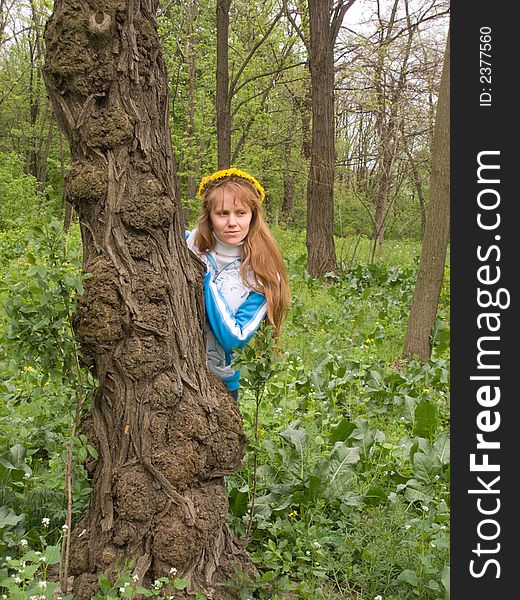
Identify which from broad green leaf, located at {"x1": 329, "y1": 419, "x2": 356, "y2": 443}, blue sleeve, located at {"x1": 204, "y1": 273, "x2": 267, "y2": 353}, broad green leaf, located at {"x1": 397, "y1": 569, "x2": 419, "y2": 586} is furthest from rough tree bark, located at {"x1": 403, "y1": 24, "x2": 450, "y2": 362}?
blue sleeve, located at {"x1": 204, "y1": 273, "x2": 267, "y2": 353}

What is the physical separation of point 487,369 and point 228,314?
3.43 ft

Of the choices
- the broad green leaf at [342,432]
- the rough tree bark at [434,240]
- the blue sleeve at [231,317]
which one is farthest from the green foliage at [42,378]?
the rough tree bark at [434,240]

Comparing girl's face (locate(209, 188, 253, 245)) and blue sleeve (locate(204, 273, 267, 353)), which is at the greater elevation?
girl's face (locate(209, 188, 253, 245))

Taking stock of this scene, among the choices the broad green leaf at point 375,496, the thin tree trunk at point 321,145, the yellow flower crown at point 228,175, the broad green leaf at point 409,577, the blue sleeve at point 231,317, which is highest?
the thin tree trunk at point 321,145

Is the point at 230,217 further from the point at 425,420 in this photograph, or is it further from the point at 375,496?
the point at 425,420

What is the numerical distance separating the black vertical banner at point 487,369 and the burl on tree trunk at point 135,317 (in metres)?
0.95

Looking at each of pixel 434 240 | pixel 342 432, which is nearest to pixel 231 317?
pixel 342 432

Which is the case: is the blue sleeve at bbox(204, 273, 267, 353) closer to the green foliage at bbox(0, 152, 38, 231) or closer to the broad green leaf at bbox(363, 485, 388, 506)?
the broad green leaf at bbox(363, 485, 388, 506)

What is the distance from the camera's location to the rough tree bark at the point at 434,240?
6.69m

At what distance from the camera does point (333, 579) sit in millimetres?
3098

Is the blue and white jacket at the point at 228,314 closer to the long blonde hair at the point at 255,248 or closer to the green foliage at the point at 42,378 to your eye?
the long blonde hair at the point at 255,248

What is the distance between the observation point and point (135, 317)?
2490mm

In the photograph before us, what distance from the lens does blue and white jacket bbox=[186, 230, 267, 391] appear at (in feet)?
9.07

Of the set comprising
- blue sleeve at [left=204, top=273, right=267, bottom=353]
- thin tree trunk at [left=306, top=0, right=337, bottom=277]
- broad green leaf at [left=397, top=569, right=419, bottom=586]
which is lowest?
broad green leaf at [left=397, top=569, right=419, bottom=586]
